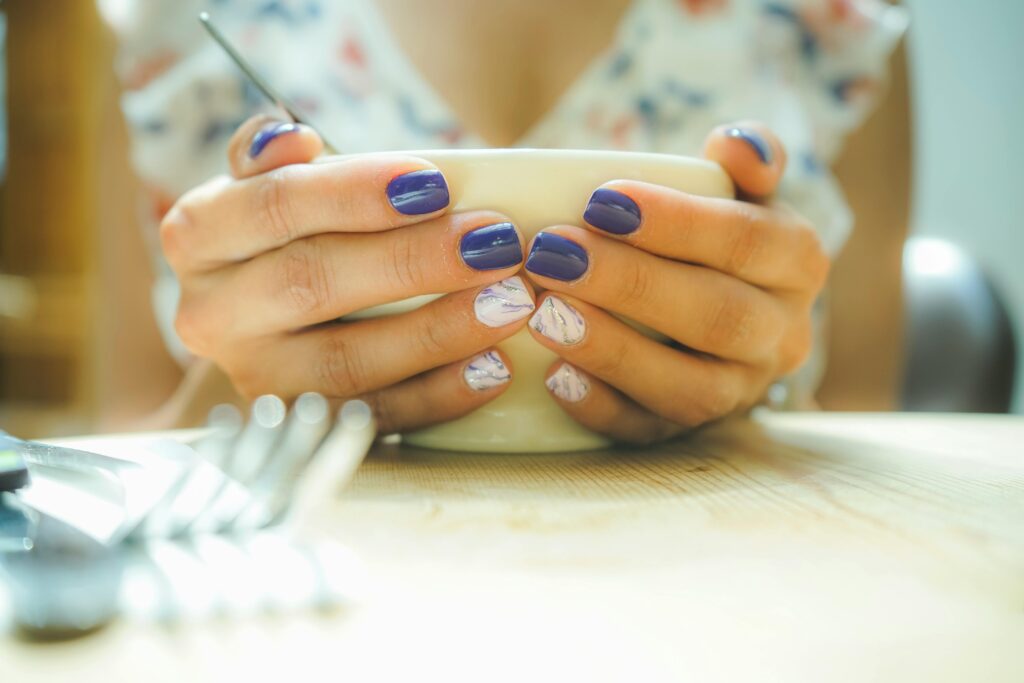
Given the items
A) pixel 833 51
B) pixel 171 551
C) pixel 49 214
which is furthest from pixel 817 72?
pixel 49 214

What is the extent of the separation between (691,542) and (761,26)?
0.89m

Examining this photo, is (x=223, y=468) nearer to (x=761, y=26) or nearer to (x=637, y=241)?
(x=637, y=241)

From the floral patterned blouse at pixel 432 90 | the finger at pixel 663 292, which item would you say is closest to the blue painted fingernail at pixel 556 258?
the finger at pixel 663 292

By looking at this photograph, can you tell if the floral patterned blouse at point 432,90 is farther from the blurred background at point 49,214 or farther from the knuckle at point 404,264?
the blurred background at point 49,214

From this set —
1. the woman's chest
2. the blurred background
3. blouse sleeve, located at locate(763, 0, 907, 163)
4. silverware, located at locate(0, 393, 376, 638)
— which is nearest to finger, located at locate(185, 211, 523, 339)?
silverware, located at locate(0, 393, 376, 638)

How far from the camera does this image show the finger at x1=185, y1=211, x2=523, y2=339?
296 mm

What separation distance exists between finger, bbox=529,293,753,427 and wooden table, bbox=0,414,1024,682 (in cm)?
5

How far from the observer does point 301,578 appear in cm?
15

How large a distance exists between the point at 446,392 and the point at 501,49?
0.78 meters

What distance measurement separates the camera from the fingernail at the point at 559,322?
0.31 metres

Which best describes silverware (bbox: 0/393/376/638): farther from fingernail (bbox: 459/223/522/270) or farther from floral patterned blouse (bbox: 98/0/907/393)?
floral patterned blouse (bbox: 98/0/907/393)

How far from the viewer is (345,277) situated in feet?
1.07

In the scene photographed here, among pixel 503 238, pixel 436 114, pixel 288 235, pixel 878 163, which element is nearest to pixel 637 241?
pixel 503 238

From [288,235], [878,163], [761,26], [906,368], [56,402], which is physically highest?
[761,26]
